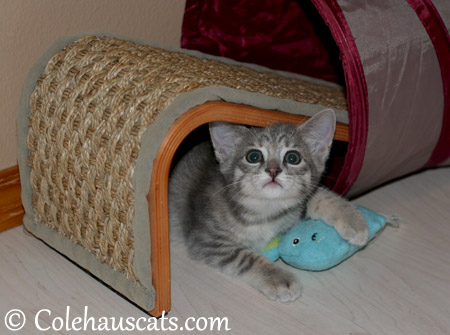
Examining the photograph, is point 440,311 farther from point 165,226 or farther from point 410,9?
point 410,9

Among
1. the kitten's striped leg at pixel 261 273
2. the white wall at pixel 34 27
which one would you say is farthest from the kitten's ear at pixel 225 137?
the white wall at pixel 34 27

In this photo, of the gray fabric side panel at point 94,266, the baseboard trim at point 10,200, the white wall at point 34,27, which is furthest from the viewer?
the baseboard trim at point 10,200

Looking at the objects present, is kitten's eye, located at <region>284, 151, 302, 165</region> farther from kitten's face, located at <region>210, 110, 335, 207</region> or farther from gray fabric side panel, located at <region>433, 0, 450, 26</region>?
gray fabric side panel, located at <region>433, 0, 450, 26</region>

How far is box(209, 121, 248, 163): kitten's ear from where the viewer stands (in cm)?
175

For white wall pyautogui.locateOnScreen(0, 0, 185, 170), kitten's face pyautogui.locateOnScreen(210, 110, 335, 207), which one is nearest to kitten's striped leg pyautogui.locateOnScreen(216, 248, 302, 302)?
kitten's face pyautogui.locateOnScreen(210, 110, 335, 207)

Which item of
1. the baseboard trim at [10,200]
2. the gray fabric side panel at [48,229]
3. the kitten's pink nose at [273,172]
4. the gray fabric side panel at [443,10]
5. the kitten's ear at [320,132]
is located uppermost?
the gray fabric side panel at [443,10]

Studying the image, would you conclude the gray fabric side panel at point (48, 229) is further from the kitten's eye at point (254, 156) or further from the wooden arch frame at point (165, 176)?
the kitten's eye at point (254, 156)

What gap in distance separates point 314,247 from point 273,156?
30 cm

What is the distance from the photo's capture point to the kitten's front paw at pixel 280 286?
1668 mm

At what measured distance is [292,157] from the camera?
175 cm

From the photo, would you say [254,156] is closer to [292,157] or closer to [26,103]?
[292,157]

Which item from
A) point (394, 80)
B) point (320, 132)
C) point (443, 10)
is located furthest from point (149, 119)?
point (443, 10)

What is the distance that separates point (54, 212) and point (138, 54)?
0.55 metres

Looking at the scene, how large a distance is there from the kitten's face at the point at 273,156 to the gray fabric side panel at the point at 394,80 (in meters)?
0.17
